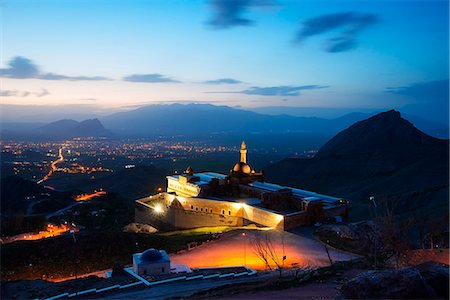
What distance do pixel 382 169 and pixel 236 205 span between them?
44.2m

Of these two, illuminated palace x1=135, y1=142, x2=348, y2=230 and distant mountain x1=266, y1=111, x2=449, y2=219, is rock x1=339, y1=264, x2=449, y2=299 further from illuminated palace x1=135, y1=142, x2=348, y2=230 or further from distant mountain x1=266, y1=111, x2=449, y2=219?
distant mountain x1=266, y1=111, x2=449, y2=219

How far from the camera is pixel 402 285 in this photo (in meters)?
7.71

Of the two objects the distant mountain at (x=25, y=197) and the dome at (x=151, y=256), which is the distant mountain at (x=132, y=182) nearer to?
the distant mountain at (x=25, y=197)

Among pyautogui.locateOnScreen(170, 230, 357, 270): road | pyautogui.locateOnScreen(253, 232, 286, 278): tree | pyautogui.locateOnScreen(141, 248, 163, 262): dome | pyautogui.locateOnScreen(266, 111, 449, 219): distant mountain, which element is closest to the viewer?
pyautogui.locateOnScreen(141, 248, 163, 262): dome

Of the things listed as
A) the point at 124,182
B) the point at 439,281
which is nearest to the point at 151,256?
the point at 439,281

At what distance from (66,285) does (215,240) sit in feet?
38.2

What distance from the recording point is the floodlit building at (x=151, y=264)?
1841 cm

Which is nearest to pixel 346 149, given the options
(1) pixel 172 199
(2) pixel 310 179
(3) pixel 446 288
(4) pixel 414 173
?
(2) pixel 310 179

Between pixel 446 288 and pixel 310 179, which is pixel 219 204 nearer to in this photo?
pixel 446 288

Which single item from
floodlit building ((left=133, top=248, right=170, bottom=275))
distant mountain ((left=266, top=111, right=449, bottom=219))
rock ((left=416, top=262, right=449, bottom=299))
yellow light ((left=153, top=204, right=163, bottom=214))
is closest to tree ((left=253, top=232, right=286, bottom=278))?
floodlit building ((left=133, top=248, right=170, bottom=275))

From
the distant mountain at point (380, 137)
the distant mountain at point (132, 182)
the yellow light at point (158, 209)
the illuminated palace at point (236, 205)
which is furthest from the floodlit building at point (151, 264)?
the distant mountain at point (380, 137)

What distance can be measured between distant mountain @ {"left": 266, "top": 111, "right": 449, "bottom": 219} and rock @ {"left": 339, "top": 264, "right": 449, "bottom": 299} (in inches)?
1383

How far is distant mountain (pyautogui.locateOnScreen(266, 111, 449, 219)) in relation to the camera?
159ft

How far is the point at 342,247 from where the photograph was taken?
24094 millimetres
